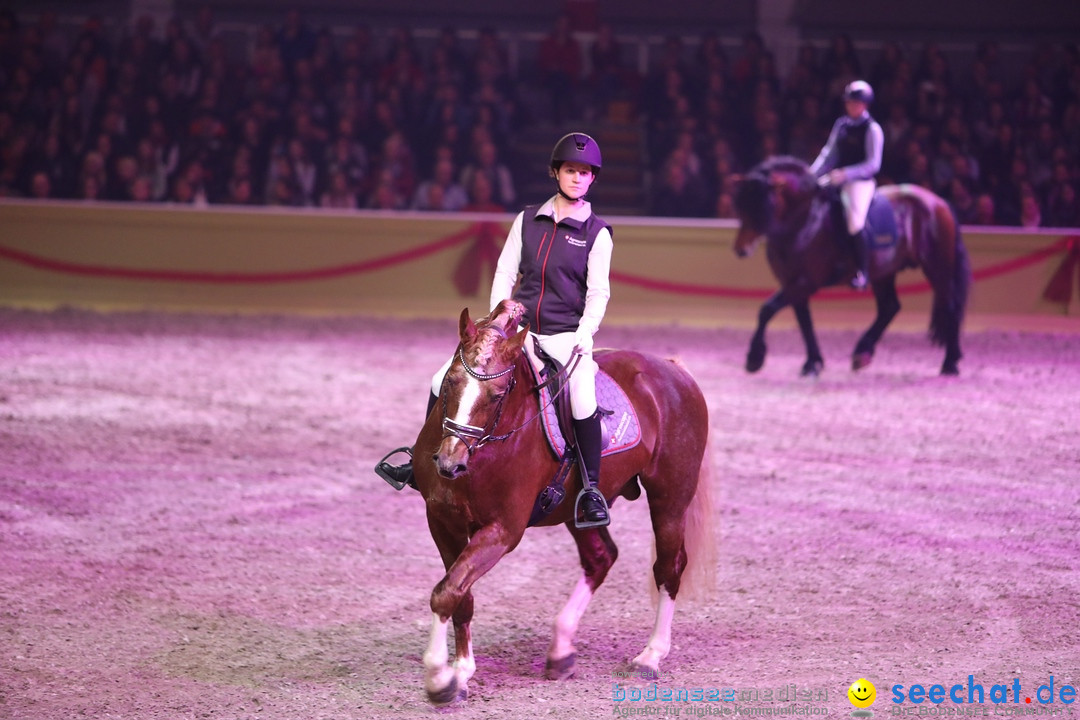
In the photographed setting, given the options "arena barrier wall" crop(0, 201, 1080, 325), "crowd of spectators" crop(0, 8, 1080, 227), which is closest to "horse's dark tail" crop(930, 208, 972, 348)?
"arena barrier wall" crop(0, 201, 1080, 325)

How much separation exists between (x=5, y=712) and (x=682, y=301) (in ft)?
38.6

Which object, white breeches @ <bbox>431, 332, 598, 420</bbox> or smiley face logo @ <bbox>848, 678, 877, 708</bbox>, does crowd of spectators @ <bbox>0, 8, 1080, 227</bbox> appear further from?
smiley face logo @ <bbox>848, 678, 877, 708</bbox>

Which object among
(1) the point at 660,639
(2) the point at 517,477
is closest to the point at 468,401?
(2) the point at 517,477

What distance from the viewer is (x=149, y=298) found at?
15.1 m

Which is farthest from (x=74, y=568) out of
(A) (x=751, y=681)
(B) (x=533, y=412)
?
(A) (x=751, y=681)

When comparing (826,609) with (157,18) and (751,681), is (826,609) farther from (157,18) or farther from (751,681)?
(157,18)

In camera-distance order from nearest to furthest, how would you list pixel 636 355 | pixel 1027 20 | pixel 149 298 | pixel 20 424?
pixel 636 355
pixel 20 424
pixel 149 298
pixel 1027 20

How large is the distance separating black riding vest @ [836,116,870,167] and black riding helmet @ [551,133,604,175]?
7.62 m

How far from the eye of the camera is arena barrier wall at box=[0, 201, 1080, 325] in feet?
49.4

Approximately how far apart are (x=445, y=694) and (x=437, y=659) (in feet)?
0.61

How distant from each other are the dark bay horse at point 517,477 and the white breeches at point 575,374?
0.17 metres

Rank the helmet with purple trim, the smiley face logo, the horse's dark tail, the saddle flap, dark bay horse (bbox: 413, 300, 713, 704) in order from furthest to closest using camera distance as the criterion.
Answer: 1. the horse's dark tail
2. the helmet with purple trim
3. the saddle flap
4. the smiley face logo
5. dark bay horse (bbox: 413, 300, 713, 704)

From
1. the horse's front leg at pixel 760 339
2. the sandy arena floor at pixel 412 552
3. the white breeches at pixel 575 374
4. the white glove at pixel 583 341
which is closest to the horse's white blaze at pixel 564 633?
the sandy arena floor at pixel 412 552

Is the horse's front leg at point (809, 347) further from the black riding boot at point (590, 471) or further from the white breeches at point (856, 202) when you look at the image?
the black riding boot at point (590, 471)
